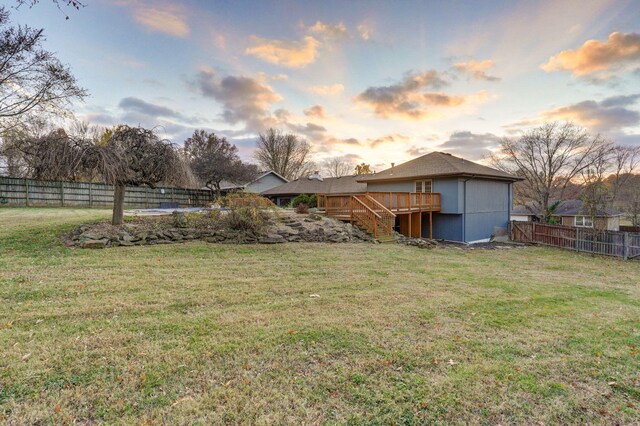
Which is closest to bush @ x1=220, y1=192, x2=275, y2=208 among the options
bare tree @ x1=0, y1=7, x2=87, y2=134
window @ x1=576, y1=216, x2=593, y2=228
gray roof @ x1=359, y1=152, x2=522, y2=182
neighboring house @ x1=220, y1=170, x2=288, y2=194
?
bare tree @ x1=0, y1=7, x2=87, y2=134

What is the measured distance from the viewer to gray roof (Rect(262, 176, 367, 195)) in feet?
81.7

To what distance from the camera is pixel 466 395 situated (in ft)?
8.52

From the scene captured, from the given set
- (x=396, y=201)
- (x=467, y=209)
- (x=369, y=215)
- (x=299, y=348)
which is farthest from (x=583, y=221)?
(x=299, y=348)

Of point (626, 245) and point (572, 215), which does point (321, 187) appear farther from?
point (572, 215)

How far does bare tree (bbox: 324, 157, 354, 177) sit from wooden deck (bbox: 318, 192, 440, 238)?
3396cm

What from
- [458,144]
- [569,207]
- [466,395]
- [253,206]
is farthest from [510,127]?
[466,395]

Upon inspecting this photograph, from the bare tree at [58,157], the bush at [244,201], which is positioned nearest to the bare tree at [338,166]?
the bush at [244,201]

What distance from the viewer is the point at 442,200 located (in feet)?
55.8

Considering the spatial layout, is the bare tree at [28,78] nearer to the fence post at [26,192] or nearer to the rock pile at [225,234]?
the rock pile at [225,234]

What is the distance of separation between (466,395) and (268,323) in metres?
2.37

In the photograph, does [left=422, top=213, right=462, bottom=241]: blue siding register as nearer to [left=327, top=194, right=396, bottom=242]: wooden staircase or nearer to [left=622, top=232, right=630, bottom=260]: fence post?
[left=327, top=194, right=396, bottom=242]: wooden staircase

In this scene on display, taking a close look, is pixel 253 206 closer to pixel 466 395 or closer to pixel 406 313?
pixel 406 313

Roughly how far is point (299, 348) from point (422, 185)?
53.5ft

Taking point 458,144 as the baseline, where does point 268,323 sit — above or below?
below
